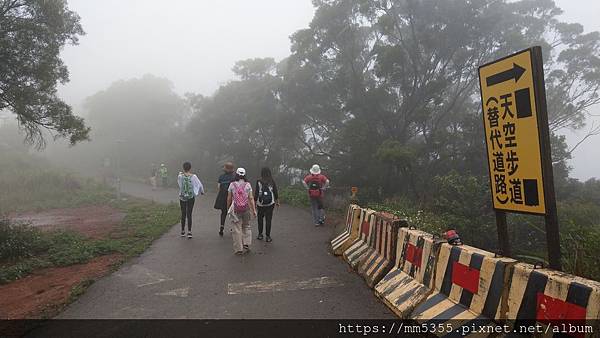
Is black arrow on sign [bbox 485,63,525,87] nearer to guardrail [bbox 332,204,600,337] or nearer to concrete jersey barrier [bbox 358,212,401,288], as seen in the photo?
guardrail [bbox 332,204,600,337]

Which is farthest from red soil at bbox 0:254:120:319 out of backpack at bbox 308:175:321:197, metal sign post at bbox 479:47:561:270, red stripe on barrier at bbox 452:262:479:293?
metal sign post at bbox 479:47:561:270

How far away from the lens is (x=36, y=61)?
11.5 m

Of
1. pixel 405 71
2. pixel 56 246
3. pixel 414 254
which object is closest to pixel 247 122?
pixel 405 71

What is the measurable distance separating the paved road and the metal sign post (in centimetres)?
205

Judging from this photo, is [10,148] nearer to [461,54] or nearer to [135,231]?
[135,231]

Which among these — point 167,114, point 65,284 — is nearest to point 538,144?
point 65,284

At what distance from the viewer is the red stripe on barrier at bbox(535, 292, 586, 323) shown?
9.93 ft

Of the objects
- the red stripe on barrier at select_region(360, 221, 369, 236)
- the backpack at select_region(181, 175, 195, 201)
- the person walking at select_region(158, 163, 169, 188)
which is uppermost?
the person walking at select_region(158, 163, 169, 188)

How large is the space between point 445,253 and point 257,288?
3015mm

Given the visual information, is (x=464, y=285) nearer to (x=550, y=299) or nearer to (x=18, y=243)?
(x=550, y=299)

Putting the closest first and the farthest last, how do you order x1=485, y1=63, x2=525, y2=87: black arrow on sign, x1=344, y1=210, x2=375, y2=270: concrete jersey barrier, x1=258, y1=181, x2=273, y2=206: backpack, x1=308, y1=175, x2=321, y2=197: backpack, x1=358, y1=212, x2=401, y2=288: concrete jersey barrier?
1. x1=485, y1=63, x2=525, y2=87: black arrow on sign
2. x1=358, y1=212, x2=401, y2=288: concrete jersey barrier
3. x1=344, y1=210, x2=375, y2=270: concrete jersey barrier
4. x1=258, y1=181, x2=273, y2=206: backpack
5. x1=308, y1=175, x2=321, y2=197: backpack

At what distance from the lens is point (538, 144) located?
3.91 m

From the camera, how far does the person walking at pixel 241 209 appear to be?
27.1ft

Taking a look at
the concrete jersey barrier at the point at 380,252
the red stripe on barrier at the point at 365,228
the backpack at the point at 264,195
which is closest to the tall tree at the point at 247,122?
the backpack at the point at 264,195
